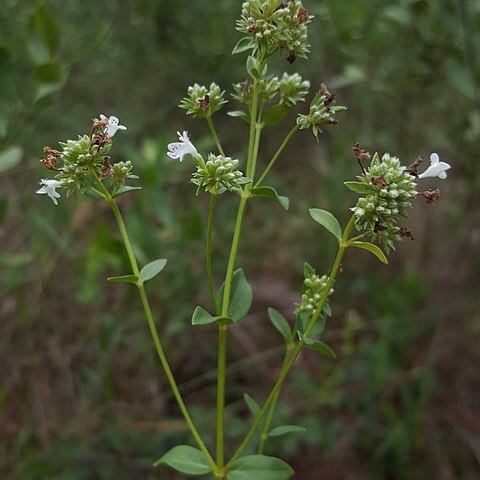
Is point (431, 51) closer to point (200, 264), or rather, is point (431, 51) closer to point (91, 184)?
point (200, 264)

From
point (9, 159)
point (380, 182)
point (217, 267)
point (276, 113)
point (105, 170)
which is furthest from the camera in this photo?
point (217, 267)

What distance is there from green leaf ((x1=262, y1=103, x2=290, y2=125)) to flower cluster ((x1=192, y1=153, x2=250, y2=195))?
0.73 ft

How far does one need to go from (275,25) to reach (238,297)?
550 mm

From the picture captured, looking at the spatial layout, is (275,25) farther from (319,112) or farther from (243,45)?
(319,112)

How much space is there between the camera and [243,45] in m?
1.26

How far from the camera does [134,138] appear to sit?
3113mm

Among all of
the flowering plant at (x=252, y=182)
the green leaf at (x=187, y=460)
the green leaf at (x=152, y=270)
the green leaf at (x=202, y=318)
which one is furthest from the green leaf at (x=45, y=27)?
the green leaf at (x=187, y=460)

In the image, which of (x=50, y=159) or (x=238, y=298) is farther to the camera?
(x=238, y=298)

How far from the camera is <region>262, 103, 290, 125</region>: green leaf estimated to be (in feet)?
4.34

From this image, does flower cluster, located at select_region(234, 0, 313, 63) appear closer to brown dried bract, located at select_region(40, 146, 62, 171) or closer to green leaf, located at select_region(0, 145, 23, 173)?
brown dried bract, located at select_region(40, 146, 62, 171)

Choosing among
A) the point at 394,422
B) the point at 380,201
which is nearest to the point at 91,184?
the point at 380,201

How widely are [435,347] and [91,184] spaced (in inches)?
71.5

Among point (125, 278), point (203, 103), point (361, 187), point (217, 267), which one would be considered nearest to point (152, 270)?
point (125, 278)

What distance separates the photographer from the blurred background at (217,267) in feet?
7.23
